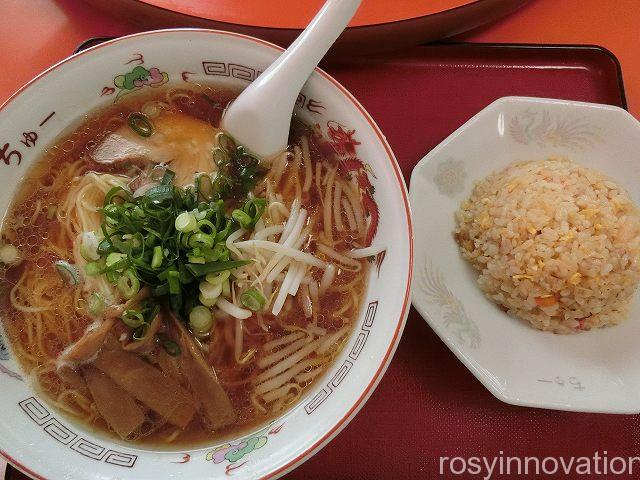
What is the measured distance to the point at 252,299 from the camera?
1.22m

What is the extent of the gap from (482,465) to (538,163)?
35.1 inches

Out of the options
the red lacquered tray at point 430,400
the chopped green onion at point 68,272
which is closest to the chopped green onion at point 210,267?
the chopped green onion at point 68,272

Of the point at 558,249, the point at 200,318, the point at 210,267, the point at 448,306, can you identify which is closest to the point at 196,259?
the point at 210,267

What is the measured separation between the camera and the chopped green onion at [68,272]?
1.25 meters

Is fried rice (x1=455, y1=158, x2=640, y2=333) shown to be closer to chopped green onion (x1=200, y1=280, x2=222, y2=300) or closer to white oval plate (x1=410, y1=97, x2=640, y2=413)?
white oval plate (x1=410, y1=97, x2=640, y2=413)

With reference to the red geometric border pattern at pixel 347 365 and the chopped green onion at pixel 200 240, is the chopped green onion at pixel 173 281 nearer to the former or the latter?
the chopped green onion at pixel 200 240

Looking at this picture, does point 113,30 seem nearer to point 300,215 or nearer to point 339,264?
point 300,215

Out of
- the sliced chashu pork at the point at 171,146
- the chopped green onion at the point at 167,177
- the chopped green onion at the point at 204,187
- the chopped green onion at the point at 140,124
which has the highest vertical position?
the chopped green onion at the point at 140,124

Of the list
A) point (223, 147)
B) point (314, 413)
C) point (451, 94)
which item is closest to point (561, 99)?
point (451, 94)

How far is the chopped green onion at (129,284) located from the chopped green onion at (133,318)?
4cm

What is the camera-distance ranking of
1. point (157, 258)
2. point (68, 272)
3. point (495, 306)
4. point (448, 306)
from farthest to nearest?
point (495, 306) → point (448, 306) → point (68, 272) → point (157, 258)

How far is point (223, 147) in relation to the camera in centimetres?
132

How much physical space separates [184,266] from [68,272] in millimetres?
330

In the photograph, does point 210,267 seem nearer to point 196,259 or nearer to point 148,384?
point 196,259
